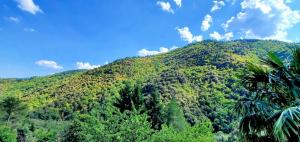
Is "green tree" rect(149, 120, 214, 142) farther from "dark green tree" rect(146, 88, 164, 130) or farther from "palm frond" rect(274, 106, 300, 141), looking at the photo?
"dark green tree" rect(146, 88, 164, 130)

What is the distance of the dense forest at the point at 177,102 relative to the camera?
8602 millimetres

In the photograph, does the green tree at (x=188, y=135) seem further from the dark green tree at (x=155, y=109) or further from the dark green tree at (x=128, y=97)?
the dark green tree at (x=155, y=109)

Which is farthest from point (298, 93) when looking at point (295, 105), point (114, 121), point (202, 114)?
point (202, 114)

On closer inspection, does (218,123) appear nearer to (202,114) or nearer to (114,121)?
(202,114)

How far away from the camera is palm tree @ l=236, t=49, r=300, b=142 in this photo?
7430mm

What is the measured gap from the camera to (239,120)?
28.1 feet

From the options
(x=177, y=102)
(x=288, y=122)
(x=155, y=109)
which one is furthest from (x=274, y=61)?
(x=177, y=102)

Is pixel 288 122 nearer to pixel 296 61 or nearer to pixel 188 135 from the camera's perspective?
pixel 296 61

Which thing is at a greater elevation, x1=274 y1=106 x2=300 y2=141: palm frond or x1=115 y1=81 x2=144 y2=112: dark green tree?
x1=115 y1=81 x2=144 y2=112: dark green tree

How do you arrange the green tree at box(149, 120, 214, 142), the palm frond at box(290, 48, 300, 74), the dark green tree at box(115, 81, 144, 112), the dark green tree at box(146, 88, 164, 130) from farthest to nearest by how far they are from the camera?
the dark green tree at box(146, 88, 164, 130) → the dark green tree at box(115, 81, 144, 112) → the green tree at box(149, 120, 214, 142) → the palm frond at box(290, 48, 300, 74)

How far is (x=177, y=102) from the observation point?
208 feet

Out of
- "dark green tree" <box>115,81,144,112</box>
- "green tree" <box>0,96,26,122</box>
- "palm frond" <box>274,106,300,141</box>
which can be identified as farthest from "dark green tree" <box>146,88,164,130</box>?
"palm frond" <box>274,106,300,141</box>

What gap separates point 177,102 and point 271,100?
5466 centimetres

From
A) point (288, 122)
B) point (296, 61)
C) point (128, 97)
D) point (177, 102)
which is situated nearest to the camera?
point (288, 122)
